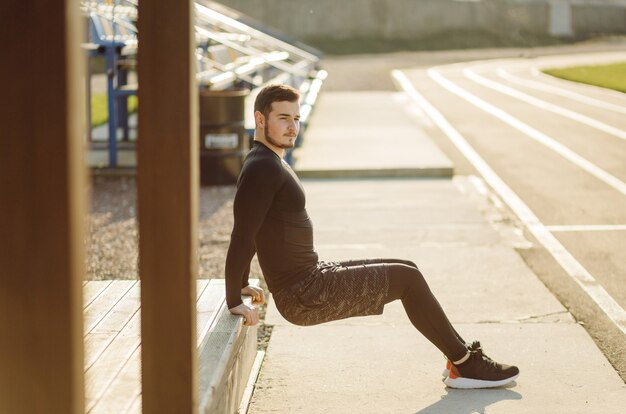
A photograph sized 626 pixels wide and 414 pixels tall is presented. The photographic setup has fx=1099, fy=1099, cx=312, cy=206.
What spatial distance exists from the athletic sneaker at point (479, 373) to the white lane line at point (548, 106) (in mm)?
12649

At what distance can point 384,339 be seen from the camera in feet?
20.0

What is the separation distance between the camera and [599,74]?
32938 millimetres

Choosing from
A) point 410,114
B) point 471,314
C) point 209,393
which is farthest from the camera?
point 410,114

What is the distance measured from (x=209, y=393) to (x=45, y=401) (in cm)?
142

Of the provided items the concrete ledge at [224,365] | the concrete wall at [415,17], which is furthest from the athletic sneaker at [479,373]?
the concrete wall at [415,17]

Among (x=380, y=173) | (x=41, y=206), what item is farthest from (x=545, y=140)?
(x=41, y=206)

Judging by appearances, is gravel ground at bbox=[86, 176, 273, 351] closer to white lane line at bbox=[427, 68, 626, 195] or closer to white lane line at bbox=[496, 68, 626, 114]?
white lane line at bbox=[427, 68, 626, 195]

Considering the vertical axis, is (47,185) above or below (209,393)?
above

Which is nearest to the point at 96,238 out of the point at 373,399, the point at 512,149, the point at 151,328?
the point at 373,399

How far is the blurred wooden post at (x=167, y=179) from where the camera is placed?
299 centimetres

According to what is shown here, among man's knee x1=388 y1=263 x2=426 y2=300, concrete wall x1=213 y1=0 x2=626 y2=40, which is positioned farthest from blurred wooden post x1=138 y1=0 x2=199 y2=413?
concrete wall x1=213 y1=0 x2=626 y2=40

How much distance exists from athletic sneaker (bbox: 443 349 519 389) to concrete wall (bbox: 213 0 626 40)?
52.3 metres

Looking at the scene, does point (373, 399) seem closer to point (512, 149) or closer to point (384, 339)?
point (384, 339)

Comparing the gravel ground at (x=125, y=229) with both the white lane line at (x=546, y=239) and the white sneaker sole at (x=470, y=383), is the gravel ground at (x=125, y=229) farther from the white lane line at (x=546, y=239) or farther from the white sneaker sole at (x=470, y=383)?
the white sneaker sole at (x=470, y=383)
